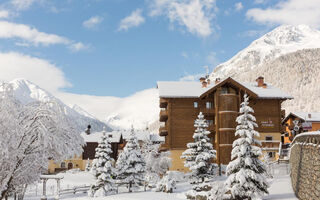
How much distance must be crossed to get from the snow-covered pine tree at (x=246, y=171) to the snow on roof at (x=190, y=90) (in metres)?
24.9

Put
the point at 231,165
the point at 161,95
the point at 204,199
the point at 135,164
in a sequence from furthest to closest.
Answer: the point at 161,95 → the point at 135,164 → the point at 204,199 → the point at 231,165

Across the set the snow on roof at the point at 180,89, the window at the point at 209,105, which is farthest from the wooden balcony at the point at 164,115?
the window at the point at 209,105

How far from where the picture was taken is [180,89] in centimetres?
5338

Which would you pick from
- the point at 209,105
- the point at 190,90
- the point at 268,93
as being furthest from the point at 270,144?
the point at 190,90

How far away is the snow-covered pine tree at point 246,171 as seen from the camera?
82.6 feet

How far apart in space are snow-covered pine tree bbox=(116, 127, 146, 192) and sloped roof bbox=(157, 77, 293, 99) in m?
9.12

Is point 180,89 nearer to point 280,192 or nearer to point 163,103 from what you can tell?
point 163,103

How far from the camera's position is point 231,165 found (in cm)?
2595

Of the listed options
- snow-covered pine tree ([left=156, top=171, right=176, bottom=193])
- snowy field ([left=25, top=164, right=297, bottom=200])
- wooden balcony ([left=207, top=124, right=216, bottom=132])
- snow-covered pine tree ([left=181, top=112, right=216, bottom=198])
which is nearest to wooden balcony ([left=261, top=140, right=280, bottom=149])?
wooden balcony ([left=207, top=124, right=216, bottom=132])

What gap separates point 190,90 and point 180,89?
4.96ft

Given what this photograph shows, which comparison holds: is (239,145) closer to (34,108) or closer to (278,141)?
(34,108)

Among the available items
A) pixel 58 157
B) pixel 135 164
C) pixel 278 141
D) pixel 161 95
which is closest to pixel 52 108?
pixel 58 157

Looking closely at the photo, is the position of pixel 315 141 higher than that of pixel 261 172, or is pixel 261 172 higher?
pixel 315 141

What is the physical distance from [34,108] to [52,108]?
0.79m
